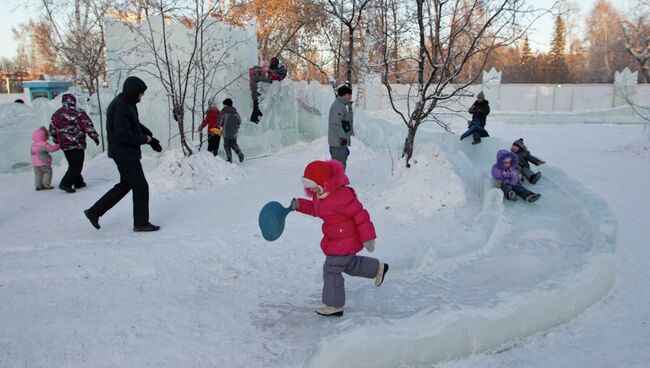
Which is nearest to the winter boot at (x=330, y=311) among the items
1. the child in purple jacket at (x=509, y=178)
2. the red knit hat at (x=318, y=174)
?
the red knit hat at (x=318, y=174)

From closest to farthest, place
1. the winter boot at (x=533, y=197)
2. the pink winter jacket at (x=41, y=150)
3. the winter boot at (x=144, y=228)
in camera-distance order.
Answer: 1. the winter boot at (x=144, y=228)
2. the winter boot at (x=533, y=197)
3. the pink winter jacket at (x=41, y=150)

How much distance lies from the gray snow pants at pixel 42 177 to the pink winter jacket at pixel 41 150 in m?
0.08

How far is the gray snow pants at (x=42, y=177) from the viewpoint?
24.0ft

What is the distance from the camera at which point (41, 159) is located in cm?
733

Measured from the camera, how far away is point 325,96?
12773mm

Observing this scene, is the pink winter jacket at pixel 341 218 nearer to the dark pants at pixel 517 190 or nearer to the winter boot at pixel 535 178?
the dark pants at pixel 517 190

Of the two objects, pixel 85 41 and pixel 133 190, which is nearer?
pixel 133 190

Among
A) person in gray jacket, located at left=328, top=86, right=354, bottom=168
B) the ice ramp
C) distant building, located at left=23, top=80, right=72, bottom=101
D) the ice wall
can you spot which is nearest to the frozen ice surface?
the ice ramp

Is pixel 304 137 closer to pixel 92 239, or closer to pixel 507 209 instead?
pixel 507 209

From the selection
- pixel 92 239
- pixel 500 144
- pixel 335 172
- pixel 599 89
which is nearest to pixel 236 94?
Result: pixel 500 144

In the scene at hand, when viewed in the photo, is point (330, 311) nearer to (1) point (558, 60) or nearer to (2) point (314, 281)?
(2) point (314, 281)

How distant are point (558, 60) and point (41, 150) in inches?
1963

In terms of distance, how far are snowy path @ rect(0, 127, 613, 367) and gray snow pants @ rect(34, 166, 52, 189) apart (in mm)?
596

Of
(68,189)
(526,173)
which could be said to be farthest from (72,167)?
(526,173)
